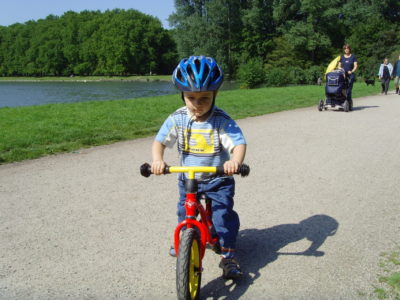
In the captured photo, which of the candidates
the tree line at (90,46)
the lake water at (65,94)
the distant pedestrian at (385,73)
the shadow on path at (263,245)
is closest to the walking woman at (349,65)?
the distant pedestrian at (385,73)

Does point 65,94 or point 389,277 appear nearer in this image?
point 389,277

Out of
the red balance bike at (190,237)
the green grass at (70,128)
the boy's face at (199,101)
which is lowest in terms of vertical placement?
the green grass at (70,128)

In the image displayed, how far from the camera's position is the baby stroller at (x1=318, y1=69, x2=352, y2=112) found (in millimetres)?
11469

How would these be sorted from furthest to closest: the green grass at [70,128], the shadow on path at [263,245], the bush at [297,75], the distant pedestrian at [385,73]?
the bush at [297,75]
the distant pedestrian at [385,73]
the green grass at [70,128]
the shadow on path at [263,245]

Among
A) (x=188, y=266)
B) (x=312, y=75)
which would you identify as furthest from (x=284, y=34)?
(x=188, y=266)

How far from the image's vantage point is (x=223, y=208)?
2871mm

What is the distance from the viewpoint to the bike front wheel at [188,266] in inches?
93.9

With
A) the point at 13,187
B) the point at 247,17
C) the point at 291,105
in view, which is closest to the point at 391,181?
the point at 13,187

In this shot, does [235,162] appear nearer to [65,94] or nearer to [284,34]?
[65,94]

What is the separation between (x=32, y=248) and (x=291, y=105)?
39.1 ft

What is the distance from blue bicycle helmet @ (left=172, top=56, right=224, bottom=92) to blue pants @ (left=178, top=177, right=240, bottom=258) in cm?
64

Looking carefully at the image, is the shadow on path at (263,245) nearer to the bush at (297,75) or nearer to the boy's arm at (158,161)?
the boy's arm at (158,161)

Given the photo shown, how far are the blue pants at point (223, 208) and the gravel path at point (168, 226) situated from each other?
10.1 inches

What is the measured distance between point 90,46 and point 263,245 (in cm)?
8921
